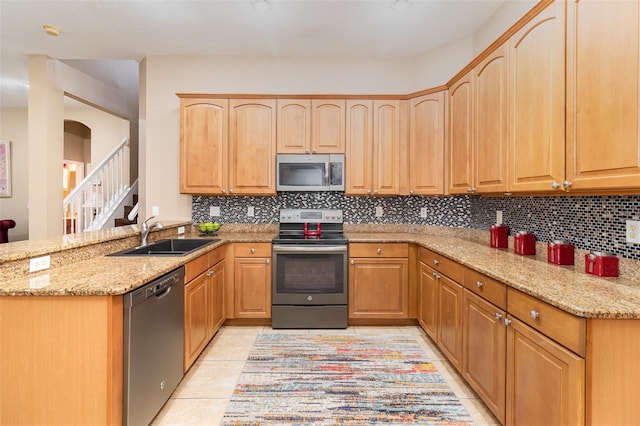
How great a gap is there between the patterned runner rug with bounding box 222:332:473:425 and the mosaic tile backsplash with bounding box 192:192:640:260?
4.18 feet

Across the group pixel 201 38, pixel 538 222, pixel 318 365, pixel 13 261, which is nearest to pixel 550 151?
pixel 538 222

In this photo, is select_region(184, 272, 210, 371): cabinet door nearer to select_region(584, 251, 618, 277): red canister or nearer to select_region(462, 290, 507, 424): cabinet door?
select_region(462, 290, 507, 424): cabinet door

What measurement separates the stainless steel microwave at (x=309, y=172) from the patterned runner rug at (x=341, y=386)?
152 centimetres

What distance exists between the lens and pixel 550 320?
1.41 meters

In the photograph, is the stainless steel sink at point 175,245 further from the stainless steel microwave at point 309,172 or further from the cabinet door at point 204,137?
the stainless steel microwave at point 309,172

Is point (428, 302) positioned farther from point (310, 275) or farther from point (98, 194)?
point (98, 194)

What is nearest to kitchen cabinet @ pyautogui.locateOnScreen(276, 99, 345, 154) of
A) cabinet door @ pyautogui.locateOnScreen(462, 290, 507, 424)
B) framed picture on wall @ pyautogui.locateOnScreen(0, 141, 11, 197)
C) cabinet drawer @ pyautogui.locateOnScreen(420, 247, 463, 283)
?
cabinet drawer @ pyautogui.locateOnScreen(420, 247, 463, 283)

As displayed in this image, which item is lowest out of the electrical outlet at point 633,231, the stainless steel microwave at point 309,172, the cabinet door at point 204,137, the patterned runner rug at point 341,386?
the patterned runner rug at point 341,386

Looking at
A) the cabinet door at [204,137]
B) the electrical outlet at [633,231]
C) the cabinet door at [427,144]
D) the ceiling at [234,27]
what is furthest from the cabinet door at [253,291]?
the electrical outlet at [633,231]

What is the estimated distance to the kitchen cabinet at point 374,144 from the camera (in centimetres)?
367

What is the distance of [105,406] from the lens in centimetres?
A: 151

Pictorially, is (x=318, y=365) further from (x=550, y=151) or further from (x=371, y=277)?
(x=550, y=151)

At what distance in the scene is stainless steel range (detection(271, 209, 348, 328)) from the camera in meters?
3.38

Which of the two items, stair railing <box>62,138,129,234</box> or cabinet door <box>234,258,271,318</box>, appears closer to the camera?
cabinet door <box>234,258,271,318</box>
